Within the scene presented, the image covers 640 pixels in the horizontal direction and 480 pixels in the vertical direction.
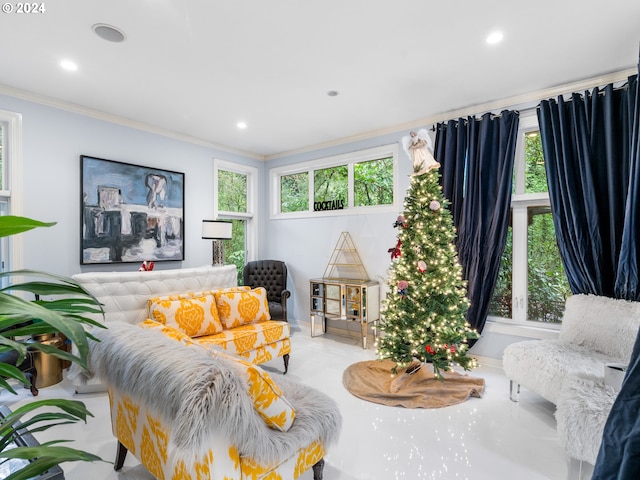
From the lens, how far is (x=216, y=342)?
114 inches

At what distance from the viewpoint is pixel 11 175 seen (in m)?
3.35

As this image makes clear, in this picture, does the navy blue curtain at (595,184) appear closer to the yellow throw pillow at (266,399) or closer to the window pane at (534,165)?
the window pane at (534,165)

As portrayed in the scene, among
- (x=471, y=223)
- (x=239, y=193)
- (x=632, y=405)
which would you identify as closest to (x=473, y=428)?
(x=471, y=223)

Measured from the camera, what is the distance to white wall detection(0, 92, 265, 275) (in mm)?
3449

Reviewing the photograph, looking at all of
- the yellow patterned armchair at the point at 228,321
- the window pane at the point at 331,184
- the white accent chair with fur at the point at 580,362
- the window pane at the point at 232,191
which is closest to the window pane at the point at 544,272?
the white accent chair with fur at the point at 580,362

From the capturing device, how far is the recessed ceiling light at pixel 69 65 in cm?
283

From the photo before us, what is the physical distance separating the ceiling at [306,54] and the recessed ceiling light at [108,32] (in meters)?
0.04

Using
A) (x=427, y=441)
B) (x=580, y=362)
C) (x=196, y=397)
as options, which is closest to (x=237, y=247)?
(x=427, y=441)

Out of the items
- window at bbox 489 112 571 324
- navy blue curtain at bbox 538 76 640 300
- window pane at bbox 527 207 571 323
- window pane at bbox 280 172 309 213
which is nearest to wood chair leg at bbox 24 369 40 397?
window pane at bbox 280 172 309 213

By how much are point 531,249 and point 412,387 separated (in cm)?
195

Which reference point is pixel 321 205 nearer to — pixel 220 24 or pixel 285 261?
pixel 285 261

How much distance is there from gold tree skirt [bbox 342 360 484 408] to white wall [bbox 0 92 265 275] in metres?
3.05

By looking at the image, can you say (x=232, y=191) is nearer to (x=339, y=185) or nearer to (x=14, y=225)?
(x=339, y=185)

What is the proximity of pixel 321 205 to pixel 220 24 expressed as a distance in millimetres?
3092
